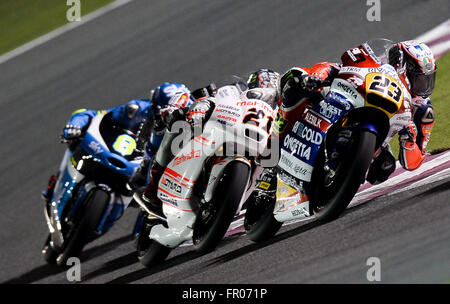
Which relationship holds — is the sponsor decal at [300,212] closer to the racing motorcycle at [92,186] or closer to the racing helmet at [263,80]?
the racing helmet at [263,80]

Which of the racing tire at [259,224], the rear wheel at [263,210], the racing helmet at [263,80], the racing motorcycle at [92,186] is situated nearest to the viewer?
the racing helmet at [263,80]

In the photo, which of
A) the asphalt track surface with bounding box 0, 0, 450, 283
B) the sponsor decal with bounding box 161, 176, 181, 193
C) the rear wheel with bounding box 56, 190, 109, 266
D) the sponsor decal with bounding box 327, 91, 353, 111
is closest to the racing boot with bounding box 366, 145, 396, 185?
the asphalt track surface with bounding box 0, 0, 450, 283

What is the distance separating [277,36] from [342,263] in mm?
6405

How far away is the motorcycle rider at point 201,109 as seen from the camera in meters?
5.84

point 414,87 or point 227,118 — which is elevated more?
point 227,118

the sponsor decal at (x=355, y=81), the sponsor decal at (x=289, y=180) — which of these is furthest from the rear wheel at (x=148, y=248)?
the sponsor decal at (x=355, y=81)

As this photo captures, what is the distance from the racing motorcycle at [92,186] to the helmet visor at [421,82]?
2658 millimetres

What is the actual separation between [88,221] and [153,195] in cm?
A: 94

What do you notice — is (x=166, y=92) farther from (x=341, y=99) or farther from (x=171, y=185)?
(x=341, y=99)

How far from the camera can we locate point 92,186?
755 centimetres

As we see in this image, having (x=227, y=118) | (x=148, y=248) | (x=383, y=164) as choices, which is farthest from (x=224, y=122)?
(x=148, y=248)

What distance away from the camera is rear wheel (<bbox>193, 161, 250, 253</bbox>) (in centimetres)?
537

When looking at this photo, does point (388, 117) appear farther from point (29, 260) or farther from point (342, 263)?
point (29, 260)
